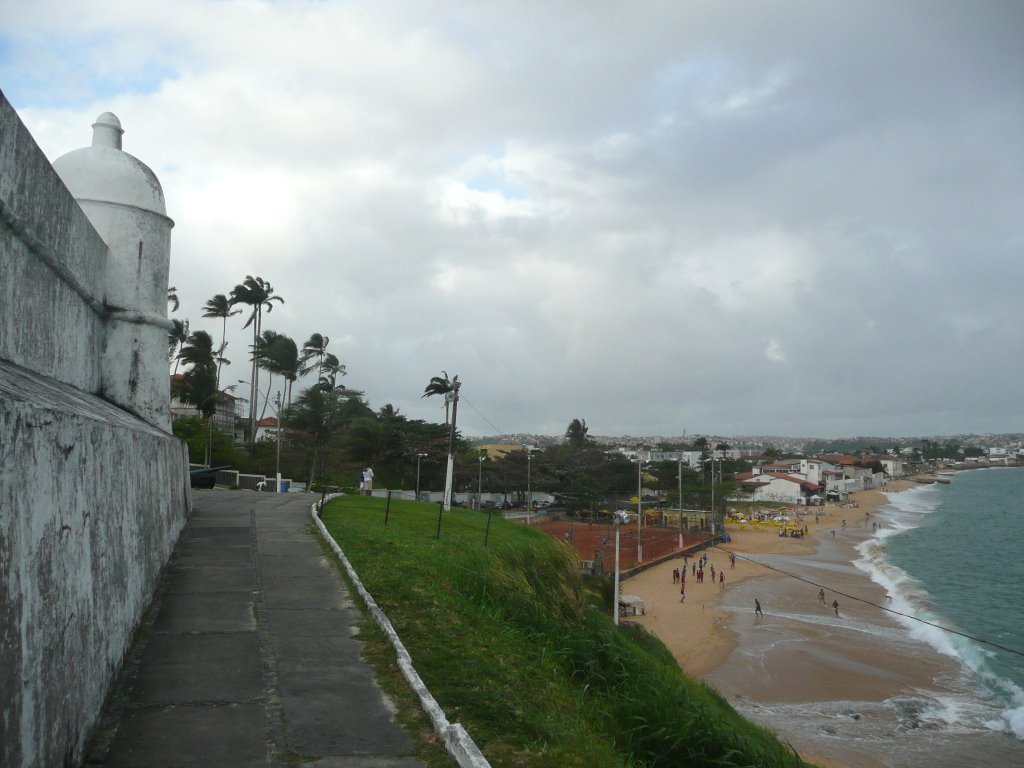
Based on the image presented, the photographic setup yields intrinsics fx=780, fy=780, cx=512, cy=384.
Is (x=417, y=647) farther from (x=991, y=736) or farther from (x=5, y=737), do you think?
(x=991, y=736)

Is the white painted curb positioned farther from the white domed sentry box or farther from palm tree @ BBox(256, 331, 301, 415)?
palm tree @ BBox(256, 331, 301, 415)

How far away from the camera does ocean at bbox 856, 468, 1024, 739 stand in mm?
19547

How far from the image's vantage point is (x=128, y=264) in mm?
13148

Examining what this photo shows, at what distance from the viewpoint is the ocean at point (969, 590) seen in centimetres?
1955

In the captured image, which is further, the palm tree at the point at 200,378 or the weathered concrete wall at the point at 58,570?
the palm tree at the point at 200,378

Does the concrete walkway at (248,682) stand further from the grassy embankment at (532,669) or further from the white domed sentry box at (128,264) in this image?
the white domed sentry box at (128,264)

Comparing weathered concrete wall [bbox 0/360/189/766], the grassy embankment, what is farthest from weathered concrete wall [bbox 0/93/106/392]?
the grassy embankment

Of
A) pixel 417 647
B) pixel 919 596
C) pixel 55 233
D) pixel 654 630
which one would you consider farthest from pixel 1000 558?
pixel 55 233

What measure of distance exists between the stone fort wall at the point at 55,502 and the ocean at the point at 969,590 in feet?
58.0

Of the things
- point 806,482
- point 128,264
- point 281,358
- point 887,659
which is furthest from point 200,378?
point 806,482

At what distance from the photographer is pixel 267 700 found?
599 centimetres

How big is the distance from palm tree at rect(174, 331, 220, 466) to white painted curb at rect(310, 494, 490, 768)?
34694 mm

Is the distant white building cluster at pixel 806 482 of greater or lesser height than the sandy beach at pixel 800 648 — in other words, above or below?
above

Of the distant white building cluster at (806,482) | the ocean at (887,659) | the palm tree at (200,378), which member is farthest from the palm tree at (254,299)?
the distant white building cluster at (806,482)
